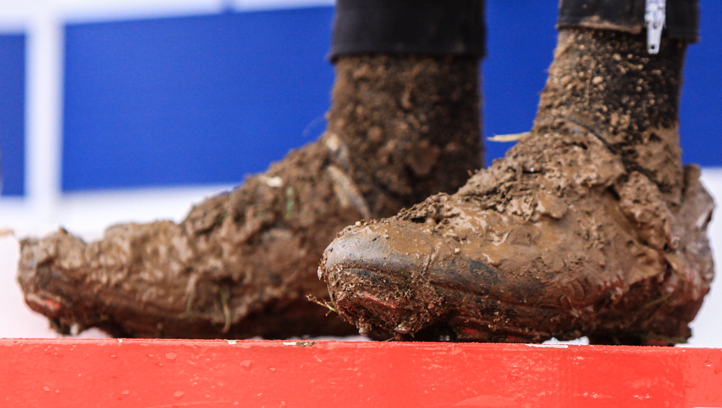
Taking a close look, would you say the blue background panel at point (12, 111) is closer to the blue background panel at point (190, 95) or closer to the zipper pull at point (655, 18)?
the blue background panel at point (190, 95)

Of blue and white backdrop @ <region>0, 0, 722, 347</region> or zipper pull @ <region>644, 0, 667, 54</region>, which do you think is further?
blue and white backdrop @ <region>0, 0, 722, 347</region>

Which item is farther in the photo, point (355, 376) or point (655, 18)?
point (655, 18)

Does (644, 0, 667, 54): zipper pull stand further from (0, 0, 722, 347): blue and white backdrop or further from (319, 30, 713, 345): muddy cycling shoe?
(0, 0, 722, 347): blue and white backdrop

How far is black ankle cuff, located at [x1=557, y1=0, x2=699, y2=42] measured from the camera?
2.77 ft

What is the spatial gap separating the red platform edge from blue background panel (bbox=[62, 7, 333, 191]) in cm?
228

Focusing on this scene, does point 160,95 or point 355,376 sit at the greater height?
point 160,95

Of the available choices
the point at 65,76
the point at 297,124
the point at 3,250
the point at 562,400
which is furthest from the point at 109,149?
the point at 562,400

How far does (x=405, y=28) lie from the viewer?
3.92ft

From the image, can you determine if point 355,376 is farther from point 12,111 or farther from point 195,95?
point 12,111

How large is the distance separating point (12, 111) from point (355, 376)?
3.50 m

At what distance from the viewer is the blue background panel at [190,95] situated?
2904 millimetres

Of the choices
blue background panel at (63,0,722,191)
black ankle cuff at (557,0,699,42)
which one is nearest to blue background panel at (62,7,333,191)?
blue background panel at (63,0,722,191)

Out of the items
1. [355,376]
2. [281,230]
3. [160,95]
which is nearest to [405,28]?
[281,230]

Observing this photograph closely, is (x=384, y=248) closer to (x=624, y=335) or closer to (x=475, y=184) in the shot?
(x=475, y=184)
